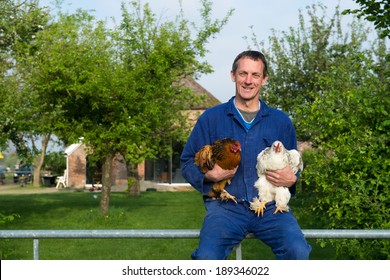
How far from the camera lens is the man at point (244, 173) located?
148 inches

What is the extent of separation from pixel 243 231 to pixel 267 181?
1.09 ft

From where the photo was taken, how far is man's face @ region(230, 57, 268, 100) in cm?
398

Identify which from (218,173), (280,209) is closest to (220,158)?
(218,173)

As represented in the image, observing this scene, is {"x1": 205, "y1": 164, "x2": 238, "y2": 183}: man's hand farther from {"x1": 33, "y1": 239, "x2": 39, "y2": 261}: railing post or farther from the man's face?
{"x1": 33, "y1": 239, "x2": 39, "y2": 261}: railing post

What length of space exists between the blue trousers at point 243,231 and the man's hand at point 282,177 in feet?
0.48

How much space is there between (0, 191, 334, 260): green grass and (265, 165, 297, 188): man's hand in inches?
294

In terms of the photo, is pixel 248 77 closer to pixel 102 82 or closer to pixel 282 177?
pixel 282 177

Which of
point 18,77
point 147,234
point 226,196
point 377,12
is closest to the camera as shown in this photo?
point 147,234

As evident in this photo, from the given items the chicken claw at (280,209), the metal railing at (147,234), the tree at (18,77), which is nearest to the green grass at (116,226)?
the tree at (18,77)

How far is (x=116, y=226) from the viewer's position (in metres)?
20.0

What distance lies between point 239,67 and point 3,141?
40.9ft

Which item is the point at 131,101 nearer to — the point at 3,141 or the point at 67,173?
the point at 3,141

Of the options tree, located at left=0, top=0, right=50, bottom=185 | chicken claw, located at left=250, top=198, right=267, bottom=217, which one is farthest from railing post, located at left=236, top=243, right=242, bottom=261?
tree, located at left=0, top=0, right=50, bottom=185

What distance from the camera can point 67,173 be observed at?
47.9m
